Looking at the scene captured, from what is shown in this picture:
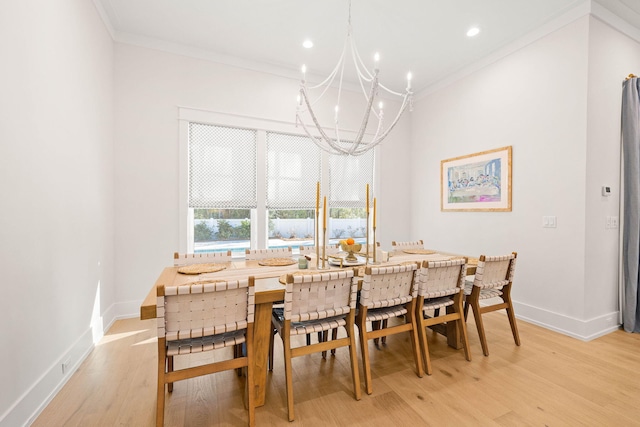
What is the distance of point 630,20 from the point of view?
2906 mm

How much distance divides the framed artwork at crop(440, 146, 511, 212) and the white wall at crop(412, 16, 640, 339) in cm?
11

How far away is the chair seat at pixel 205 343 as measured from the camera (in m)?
1.51

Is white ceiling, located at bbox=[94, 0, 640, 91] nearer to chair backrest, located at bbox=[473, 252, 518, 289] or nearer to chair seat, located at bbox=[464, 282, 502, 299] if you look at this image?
chair backrest, located at bbox=[473, 252, 518, 289]

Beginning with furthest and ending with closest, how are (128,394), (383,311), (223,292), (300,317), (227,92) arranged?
(227,92)
(383,311)
(128,394)
(300,317)
(223,292)

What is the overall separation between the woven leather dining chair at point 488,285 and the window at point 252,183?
2.33 m

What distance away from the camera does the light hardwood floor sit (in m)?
1.67

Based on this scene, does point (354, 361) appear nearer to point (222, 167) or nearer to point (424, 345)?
point (424, 345)

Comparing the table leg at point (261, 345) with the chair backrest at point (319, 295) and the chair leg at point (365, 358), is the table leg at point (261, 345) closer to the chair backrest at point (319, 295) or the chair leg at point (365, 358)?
the chair backrest at point (319, 295)

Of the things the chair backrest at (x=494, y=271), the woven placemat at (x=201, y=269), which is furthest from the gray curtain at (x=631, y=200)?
the woven placemat at (x=201, y=269)

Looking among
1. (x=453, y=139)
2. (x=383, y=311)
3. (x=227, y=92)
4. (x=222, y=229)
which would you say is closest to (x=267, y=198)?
(x=222, y=229)

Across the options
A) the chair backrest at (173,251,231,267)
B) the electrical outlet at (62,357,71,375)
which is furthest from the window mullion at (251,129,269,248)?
the electrical outlet at (62,357,71,375)

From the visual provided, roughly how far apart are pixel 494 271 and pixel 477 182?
1675mm

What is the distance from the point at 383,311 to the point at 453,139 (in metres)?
3.06

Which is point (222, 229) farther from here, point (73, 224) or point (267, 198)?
point (73, 224)
